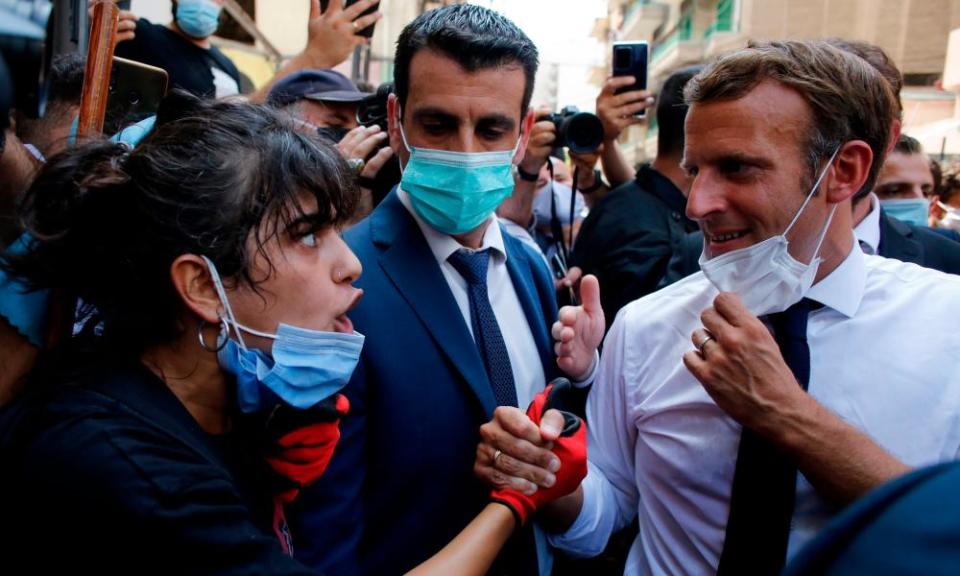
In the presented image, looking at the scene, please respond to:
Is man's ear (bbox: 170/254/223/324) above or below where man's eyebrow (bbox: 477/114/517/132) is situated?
below

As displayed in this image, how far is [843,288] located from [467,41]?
1184 mm

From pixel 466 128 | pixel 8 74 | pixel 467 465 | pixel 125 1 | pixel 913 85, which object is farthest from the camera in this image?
pixel 913 85

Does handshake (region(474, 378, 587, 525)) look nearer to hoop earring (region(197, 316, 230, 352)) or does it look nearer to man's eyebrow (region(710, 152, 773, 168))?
hoop earring (region(197, 316, 230, 352))

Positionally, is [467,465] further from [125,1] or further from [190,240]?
[125,1]

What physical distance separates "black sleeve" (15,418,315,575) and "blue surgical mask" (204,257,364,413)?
0.92ft

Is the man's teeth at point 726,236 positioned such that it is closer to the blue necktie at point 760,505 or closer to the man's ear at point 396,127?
the blue necktie at point 760,505

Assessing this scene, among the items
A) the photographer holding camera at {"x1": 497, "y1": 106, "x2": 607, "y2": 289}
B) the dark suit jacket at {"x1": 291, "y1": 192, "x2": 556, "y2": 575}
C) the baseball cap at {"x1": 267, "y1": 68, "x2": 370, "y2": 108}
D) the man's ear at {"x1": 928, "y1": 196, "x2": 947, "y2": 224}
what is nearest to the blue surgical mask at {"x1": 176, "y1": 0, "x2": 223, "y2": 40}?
the baseball cap at {"x1": 267, "y1": 68, "x2": 370, "y2": 108}

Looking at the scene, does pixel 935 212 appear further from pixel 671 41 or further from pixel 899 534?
pixel 671 41

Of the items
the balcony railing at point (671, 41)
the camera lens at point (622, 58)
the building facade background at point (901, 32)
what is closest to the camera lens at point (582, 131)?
the camera lens at point (622, 58)

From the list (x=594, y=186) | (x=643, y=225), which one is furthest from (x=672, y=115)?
(x=594, y=186)

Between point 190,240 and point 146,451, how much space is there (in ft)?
1.38

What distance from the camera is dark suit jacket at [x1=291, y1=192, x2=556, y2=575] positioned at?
1569 mm

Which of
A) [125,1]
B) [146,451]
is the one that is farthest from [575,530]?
[125,1]

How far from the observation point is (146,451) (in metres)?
1.13
